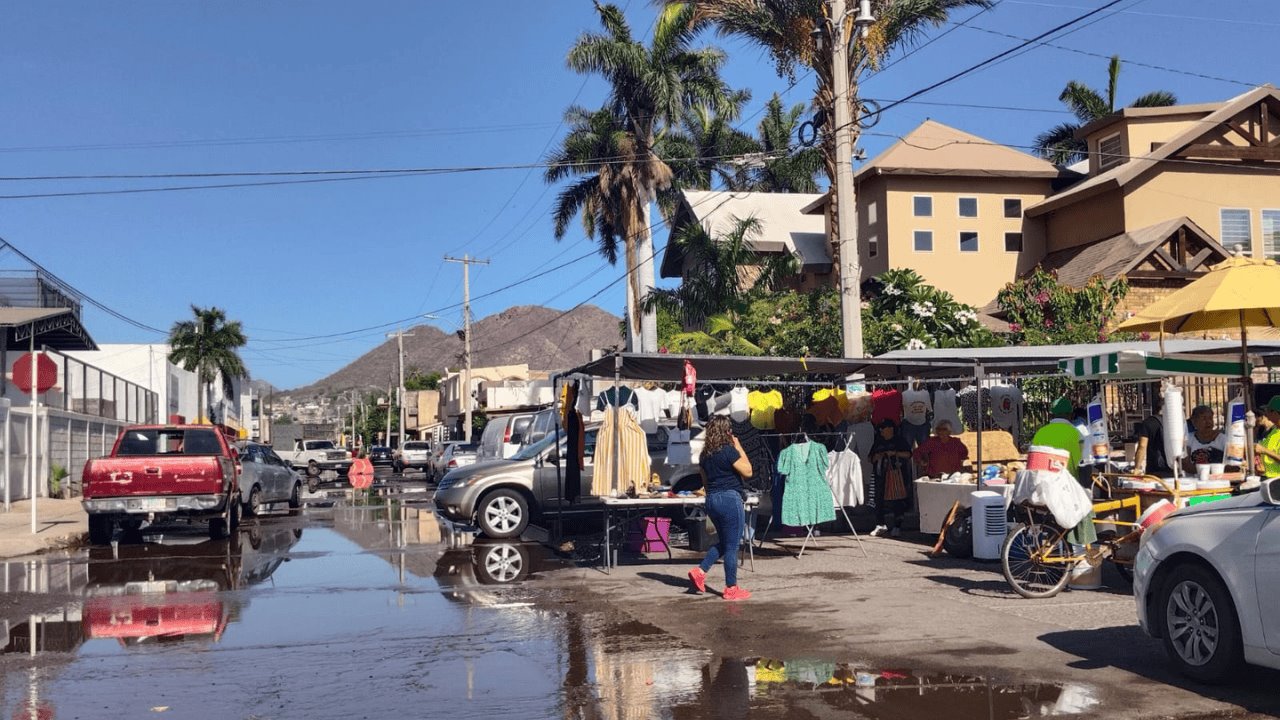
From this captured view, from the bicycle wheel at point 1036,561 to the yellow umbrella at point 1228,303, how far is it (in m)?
2.07

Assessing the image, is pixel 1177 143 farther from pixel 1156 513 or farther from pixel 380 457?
pixel 380 457

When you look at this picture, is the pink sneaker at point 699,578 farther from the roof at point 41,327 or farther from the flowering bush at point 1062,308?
the roof at point 41,327

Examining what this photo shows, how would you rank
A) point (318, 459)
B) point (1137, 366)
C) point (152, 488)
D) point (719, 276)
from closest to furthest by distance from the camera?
1. point (1137, 366)
2. point (152, 488)
3. point (719, 276)
4. point (318, 459)

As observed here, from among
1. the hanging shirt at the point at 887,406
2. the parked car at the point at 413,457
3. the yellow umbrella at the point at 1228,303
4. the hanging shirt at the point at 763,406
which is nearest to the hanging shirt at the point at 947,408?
the hanging shirt at the point at 887,406

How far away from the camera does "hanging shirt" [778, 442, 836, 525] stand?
1421 cm

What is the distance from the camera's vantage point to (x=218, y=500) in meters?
18.2

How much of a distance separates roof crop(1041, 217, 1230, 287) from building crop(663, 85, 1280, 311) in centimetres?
5

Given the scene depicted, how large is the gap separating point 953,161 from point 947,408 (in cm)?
2109

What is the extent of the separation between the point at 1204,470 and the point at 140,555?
14.1 m

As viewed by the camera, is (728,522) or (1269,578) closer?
(1269,578)

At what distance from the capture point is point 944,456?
1566 centimetres

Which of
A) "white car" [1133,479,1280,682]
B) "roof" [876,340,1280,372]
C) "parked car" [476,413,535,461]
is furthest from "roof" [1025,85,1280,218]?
"white car" [1133,479,1280,682]

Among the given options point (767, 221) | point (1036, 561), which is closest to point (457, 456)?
point (767, 221)

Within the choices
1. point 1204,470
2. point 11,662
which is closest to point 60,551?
point 11,662
